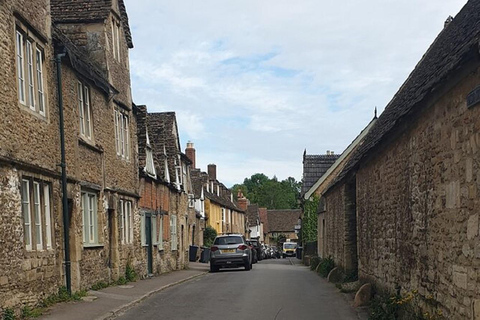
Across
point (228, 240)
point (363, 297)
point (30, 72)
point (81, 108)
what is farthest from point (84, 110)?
point (228, 240)

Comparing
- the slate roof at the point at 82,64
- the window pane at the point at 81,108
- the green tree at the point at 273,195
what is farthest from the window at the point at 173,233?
the green tree at the point at 273,195

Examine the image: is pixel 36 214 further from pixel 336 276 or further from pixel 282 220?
pixel 282 220

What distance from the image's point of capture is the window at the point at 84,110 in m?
16.8

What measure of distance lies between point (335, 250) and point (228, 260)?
6.73 meters

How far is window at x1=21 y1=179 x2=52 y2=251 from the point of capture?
1259cm

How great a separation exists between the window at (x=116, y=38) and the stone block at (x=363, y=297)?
11.5 metres

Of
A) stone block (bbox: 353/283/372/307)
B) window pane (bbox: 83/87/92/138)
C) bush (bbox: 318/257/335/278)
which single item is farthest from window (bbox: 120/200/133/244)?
stone block (bbox: 353/283/372/307)

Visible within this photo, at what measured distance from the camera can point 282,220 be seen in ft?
339

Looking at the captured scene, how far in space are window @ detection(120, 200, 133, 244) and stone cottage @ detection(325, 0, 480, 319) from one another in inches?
379

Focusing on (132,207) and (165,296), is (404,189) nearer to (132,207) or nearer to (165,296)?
(165,296)

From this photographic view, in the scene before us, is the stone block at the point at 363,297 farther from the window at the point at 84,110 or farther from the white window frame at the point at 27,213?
the window at the point at 84,110

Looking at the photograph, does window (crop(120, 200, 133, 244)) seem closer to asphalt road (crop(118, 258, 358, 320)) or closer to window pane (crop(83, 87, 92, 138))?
asphalt road (crop(118, 258, 358, 320))

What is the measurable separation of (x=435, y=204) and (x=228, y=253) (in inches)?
816

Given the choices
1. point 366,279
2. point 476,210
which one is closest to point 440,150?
point 476,210
